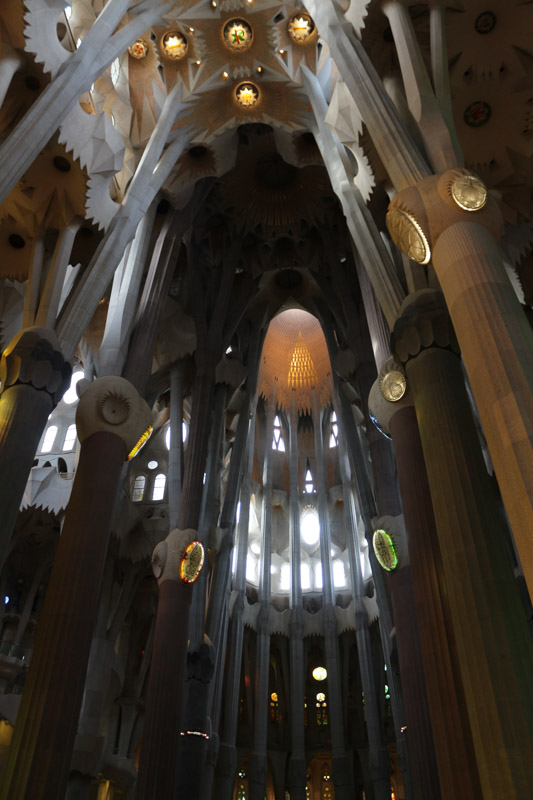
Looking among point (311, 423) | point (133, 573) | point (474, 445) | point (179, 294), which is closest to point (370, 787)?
point (133, 573)

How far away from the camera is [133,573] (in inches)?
813

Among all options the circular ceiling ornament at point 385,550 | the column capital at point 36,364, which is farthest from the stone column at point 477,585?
the circular ceiling ornament at point 385,550

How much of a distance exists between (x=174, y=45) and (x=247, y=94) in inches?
79.6

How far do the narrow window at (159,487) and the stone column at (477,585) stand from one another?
15.9 meters

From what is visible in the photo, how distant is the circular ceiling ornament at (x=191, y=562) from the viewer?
14045mm

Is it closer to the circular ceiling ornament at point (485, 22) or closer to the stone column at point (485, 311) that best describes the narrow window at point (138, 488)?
the stone column at point (485, 311)

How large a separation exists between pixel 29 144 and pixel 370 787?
78.2ft

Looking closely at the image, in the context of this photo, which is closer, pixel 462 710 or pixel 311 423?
pixel 462 710

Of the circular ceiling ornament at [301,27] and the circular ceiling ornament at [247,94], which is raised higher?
the circular ceiling ornament at [301,27]

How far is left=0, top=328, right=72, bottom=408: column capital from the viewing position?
9398mm

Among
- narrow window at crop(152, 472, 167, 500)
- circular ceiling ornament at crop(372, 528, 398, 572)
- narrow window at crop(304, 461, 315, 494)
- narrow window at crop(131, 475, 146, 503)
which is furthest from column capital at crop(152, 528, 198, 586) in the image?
narrow window at crop(304, 461, 315, 494)

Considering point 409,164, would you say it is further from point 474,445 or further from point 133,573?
point 133,573

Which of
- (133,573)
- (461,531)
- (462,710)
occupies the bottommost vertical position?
(462,710)

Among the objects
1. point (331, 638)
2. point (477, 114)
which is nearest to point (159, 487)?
point (331, 638)
